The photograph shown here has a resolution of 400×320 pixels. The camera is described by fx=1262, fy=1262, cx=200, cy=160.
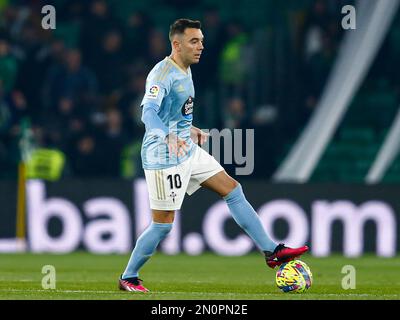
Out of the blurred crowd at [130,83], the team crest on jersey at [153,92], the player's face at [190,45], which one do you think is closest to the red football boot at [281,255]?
the team crest on jersey at [153,92]

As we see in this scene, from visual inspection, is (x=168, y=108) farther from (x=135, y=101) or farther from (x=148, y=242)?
(x=135, y=101)

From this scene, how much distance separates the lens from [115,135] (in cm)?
1834

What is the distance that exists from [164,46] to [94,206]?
3623 millimetres

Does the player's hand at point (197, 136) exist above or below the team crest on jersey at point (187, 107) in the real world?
below

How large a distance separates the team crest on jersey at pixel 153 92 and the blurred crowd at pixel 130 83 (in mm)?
8328

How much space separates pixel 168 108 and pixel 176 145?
0.37 metres

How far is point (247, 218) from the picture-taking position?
1028 cm

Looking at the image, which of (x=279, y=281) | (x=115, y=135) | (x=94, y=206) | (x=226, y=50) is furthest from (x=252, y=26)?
(x=279, y=281)

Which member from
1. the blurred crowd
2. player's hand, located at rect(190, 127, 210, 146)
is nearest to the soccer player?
player's hand, located at rect(190, 127, 210, 146)

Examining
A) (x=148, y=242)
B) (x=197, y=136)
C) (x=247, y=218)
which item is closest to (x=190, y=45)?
(x=197, y=136)

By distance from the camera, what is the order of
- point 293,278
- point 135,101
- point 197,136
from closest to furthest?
point 293,278, point 197,136, point 135,101

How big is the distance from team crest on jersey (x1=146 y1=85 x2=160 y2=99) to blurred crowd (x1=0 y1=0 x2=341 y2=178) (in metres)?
8.33

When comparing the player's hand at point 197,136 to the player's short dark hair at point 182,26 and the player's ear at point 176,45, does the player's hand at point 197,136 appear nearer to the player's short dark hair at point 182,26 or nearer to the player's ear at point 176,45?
the player's ear at point 176,45

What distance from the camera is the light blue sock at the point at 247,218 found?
10211mm
